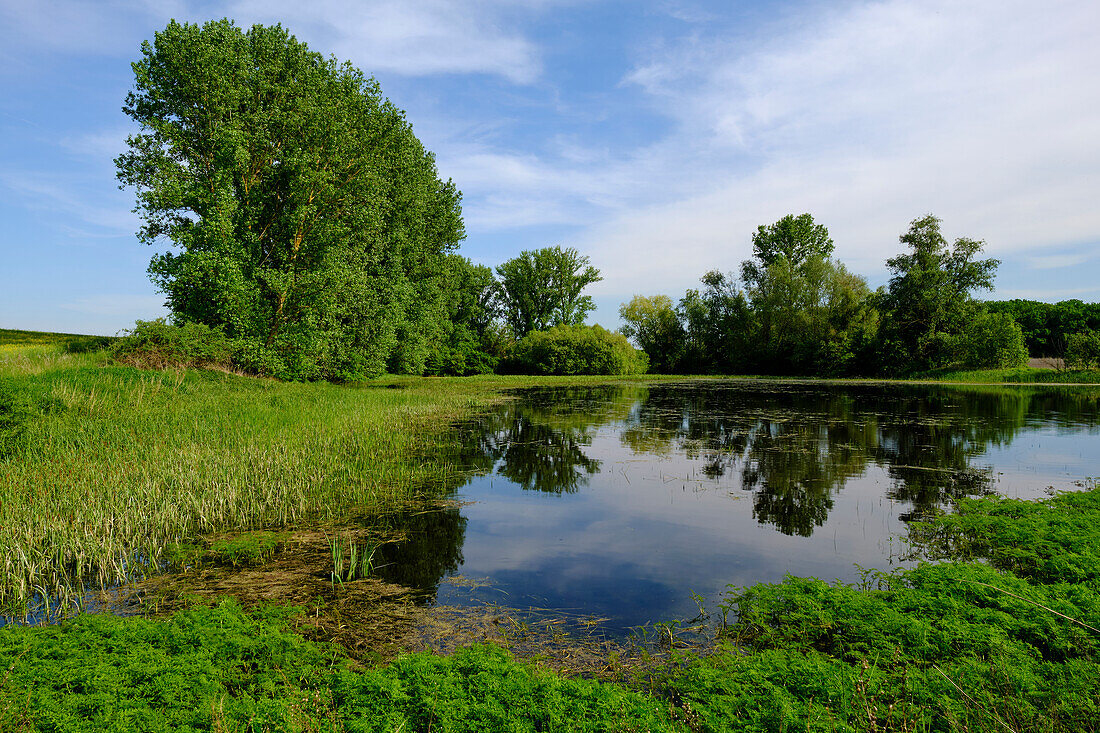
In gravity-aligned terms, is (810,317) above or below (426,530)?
above

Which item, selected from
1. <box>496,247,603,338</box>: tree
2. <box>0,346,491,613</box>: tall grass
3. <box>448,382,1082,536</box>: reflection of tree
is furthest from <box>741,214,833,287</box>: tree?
<box>0,346,491,613</box>: tall grass

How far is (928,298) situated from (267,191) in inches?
2158

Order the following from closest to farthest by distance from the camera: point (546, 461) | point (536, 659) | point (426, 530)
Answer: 1. point (536, 659)
2. point (426, 530)
3. point (546, 461)

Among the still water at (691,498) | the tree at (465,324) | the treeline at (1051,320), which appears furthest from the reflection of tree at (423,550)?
the treeline at (1051,320)

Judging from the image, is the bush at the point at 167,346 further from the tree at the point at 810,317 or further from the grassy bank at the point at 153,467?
the tree at the point at 810,317

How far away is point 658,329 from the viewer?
74.8 metres

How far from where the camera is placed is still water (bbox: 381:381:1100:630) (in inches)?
258

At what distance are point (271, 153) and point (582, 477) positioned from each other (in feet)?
72.7

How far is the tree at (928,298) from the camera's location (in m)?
50.8

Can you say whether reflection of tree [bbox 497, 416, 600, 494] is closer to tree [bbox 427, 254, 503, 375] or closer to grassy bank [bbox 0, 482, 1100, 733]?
grassy bank [bbox 0, 482, 1100, 733]

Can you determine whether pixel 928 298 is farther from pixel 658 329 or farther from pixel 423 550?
pixel 423 550

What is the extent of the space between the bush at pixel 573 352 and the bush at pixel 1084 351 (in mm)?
37998

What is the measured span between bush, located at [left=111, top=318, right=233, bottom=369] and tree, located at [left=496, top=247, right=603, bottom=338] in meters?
51.0

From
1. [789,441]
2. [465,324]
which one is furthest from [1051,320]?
[789,441]
